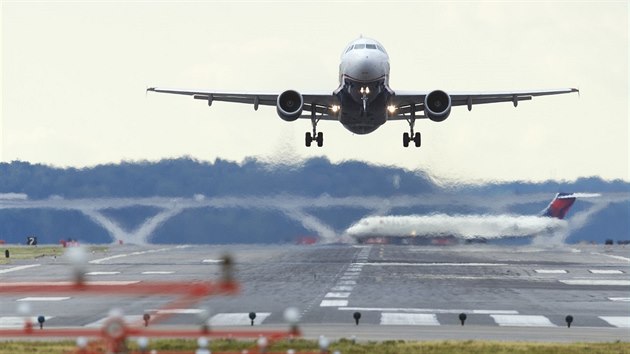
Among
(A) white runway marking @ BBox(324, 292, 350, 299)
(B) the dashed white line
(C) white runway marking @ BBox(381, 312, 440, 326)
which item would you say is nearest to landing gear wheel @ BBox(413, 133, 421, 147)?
(B) the dashed white line

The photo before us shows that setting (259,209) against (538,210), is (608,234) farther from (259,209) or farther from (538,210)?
(259,209)

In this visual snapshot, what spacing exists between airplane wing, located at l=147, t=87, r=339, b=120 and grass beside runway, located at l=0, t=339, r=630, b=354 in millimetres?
28949

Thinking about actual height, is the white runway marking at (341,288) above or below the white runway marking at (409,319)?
above

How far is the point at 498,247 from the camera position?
11556cm

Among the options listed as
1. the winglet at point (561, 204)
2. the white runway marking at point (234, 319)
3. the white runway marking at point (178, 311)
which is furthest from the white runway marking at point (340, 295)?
the winglet at point (561, 204)

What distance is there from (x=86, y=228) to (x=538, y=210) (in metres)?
40.6

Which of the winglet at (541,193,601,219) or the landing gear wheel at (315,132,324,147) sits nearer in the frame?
the landing gear wheel at (315,132,324,147)

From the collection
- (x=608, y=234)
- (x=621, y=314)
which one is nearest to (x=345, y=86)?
(x=621, y=314)

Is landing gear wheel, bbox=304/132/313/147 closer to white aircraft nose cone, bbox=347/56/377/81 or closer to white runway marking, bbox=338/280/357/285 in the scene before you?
white runway marking, bbox=338/280/357/285

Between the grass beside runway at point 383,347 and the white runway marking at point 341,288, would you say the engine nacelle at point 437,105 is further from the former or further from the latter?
the grass beside runway at point 383,347

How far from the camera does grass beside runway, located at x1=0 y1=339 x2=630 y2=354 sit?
36.8 meters

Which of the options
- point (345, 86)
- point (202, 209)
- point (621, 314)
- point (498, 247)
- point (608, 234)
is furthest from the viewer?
point (498, 247)

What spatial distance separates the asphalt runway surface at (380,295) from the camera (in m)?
46.3

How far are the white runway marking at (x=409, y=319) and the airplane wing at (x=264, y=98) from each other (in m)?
19.3
